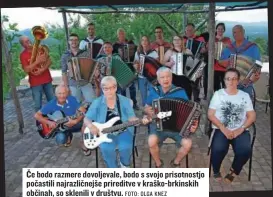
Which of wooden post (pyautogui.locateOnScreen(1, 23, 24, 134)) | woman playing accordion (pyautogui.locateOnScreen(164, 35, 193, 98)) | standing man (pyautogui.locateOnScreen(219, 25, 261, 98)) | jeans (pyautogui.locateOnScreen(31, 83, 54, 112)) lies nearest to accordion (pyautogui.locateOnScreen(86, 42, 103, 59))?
jeans (pyautogui.locateOnScreen(31, 83, 54, 112))

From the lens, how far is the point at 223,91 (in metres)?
3.86

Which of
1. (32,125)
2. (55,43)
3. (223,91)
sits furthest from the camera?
(32,125)

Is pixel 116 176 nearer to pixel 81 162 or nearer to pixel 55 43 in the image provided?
pixel 81 162

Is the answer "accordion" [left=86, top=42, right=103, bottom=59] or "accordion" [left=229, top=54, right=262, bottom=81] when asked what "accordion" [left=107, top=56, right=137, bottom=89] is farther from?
"accordion" [left=229, top=54, right=262, bottom=81]

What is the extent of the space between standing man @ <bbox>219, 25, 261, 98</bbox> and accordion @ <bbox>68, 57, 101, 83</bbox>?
141 cm

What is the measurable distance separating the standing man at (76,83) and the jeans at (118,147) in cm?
61

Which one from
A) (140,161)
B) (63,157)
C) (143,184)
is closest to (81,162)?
(63,157)

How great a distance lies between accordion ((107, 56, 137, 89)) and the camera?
439 centimetres

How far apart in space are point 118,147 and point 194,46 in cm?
158

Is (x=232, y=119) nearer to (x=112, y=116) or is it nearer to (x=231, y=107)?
(x=231, y=107)

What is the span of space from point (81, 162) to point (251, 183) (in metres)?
1.78

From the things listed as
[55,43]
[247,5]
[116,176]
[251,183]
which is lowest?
[251,183]

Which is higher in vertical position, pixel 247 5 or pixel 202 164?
pixel 247 5

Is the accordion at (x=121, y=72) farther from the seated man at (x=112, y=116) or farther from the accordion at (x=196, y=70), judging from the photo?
the accordion at (x=196, y=70)
